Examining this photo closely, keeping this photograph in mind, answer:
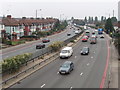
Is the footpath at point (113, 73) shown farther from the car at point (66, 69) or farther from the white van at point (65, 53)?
the white van at point (65, 53)

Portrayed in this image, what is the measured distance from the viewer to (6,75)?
23.6 meters

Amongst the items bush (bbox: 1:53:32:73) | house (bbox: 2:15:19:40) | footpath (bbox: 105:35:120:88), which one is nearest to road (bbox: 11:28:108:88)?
footpath (bbox: 105:35:120:88)

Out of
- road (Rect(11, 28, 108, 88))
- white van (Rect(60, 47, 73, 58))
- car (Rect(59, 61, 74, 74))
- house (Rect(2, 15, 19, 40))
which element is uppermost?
house (Rect(2, 15, 19, 40))

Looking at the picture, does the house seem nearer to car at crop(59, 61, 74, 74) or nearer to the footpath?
the footpath

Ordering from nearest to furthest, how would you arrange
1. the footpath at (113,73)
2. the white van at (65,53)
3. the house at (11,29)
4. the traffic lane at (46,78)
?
the footpath at (113,73)
the traffic lane at (46,78)
the white van at (65,53)
the house at (11,29)

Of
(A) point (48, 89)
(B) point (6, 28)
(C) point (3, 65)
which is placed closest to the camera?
(A) point (48, 89)

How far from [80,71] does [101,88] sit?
6838mm

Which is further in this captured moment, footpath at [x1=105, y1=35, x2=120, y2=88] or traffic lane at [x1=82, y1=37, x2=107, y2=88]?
traffic lane at [x1=82, y1=37, x2=107, y2=88]

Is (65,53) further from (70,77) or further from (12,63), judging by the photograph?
(12,63)

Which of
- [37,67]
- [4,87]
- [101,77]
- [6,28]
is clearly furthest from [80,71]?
[6,28]

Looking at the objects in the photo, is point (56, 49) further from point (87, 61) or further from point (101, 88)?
point (101, 88)

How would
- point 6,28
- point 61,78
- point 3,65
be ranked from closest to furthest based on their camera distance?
point 3,65
point 61,78
point 6,28

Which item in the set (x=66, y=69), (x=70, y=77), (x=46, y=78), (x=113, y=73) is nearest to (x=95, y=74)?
(x=113, y=73)

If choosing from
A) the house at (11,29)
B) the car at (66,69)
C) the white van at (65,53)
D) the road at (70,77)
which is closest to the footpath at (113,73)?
the road at (70,77)
